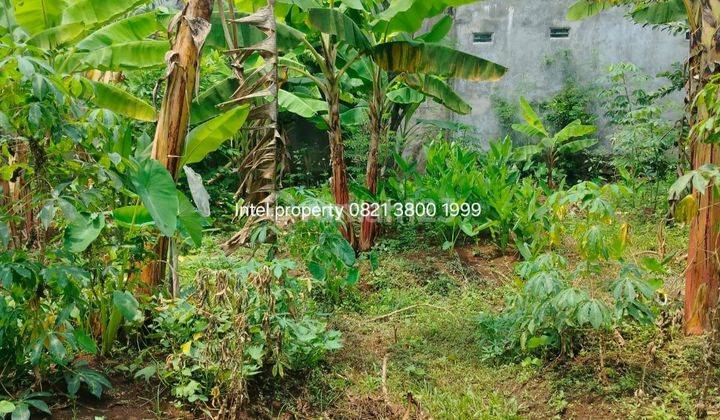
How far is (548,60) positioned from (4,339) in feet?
30.7

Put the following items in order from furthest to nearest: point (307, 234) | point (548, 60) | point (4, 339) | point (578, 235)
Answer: point (548, 60) < point (307, 234) < point (578, 235) < point (4, 339)

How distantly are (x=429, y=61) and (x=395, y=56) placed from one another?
1.15 feet

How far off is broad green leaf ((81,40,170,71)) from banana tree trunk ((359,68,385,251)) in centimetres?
225

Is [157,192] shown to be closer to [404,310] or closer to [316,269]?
[316,269]

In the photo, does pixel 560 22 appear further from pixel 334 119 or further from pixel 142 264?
pixel 142 264

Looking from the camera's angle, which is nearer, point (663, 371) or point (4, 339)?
point (4, 339)

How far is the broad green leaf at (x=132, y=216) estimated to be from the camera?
11.8 feet

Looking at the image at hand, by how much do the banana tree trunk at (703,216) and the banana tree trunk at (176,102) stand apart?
3.05 meters

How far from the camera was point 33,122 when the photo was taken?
2.83 meters

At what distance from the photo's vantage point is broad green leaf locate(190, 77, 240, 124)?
5.58 m

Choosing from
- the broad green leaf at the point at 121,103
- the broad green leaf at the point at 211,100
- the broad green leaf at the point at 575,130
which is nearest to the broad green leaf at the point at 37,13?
the broad green leaf at the point at 121,103

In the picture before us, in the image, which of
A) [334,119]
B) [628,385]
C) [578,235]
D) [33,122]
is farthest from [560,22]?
[33,122]

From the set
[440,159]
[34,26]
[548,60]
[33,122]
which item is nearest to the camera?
[33,122]

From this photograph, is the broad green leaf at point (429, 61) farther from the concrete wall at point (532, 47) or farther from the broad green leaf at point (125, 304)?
the concrete wall at point (532, 47)
